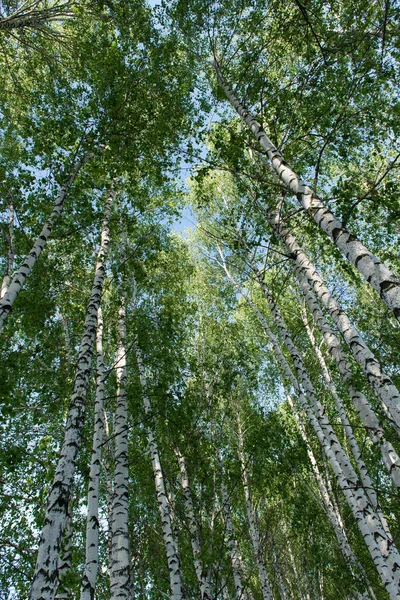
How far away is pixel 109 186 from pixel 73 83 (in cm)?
521

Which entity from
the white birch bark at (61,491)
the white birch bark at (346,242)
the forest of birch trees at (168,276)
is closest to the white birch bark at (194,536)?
the forest of birch trees at (168,276)

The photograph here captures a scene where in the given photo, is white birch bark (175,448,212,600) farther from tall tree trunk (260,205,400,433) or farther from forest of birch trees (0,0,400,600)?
tall tree trunk (260,205,400,433)

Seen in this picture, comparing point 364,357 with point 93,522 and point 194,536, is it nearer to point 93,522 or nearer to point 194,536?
point 93,522

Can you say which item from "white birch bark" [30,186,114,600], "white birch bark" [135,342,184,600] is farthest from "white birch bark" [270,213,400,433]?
"white birch bark" [135,342,184,600]

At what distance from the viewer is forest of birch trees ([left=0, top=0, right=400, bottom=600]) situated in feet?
17.1

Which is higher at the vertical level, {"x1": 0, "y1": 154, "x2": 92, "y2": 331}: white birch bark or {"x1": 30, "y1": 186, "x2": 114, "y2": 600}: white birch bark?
{"x1": 0, "y1": 154, "x2": 92, "y2": 331}: white birch bark

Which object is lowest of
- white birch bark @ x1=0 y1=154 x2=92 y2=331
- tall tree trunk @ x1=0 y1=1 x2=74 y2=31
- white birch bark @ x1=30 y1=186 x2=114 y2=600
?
white birch bark @ x1=30 y1=186 x2=114 y2=600

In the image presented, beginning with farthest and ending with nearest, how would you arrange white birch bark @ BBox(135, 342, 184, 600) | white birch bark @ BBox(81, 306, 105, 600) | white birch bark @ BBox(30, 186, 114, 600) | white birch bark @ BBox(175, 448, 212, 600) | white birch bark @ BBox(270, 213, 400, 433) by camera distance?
white birch bark @ BBox(175, 448, 212, 600) < white birch bark @ BBox(135, 342, 184, 600) < white birch bark @ BBox(81, 306, 105, 600) < white birch bark @ BBox(270, 213, 400, 433) < white birch bark @ BBox(30, 186, 114, 600)

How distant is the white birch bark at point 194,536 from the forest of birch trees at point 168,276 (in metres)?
0.08

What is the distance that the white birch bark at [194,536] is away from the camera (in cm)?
714

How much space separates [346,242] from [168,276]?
937 cm

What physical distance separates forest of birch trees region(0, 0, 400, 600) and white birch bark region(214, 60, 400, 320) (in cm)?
3

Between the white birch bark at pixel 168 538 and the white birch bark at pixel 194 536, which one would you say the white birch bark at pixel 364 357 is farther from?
the white birch bark at pixel 194 536

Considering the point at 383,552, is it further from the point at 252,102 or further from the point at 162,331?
the point at 252,102
